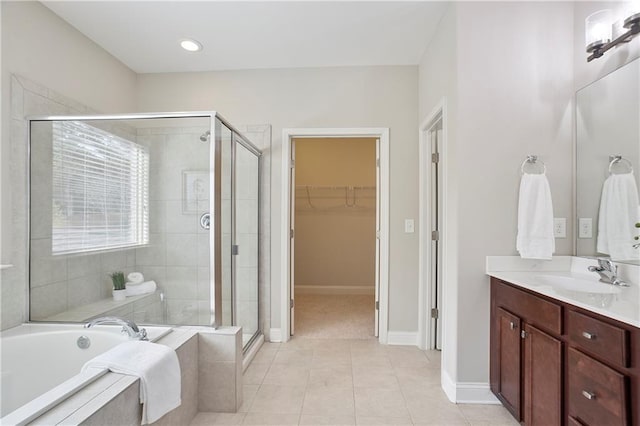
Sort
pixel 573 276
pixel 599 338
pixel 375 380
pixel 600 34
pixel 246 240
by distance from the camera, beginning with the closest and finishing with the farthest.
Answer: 1. pixel 599 338
2. pixel 600 34
3. pixel 573 276
4. pixel 375 380
5. pixel 246 240

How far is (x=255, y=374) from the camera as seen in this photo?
232 cm

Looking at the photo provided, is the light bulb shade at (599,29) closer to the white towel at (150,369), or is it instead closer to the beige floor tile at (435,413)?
the beige floor tile at (435,413)

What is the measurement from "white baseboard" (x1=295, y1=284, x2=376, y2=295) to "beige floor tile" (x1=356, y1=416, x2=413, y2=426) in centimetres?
312

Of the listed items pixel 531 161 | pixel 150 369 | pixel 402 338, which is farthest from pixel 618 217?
pixel 150 369

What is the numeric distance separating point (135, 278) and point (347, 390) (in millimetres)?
1918

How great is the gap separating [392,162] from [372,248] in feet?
7.54

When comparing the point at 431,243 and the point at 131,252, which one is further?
the point at 431,243

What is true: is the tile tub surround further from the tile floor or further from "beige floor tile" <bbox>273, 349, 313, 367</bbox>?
"beige floor tile" <bbox>273, 349, 313, 367</bbox>

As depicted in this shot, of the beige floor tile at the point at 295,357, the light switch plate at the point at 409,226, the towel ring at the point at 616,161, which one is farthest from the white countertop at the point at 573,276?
the beige floor tile at the point at 295,357

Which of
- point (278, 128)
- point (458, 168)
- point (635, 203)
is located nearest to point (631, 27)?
point (635, 203)

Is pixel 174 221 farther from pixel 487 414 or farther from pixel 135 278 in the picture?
pixel 487 414

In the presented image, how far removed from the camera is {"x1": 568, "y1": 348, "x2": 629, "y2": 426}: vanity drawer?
1.06 m

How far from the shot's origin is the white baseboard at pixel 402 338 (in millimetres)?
2895

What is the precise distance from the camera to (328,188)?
496cm
